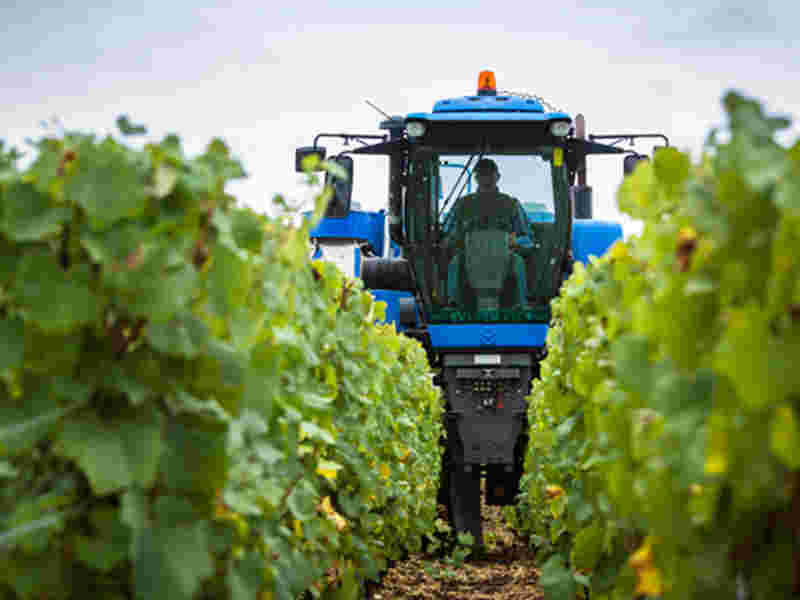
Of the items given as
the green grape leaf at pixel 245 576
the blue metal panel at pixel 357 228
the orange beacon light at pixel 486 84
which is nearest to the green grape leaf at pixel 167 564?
the green grape leaf at pixel 245 576

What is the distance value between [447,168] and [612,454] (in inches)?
209

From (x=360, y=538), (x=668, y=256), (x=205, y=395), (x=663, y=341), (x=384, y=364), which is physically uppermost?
(x=668, y=256)

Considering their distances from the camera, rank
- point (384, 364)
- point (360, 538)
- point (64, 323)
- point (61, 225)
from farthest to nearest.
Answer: point (384, 364) → point (360, 538) → point (61, 225) → point (64, 323)

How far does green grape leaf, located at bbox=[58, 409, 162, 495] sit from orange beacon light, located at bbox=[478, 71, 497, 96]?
7432 mm

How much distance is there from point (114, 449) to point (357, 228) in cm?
941

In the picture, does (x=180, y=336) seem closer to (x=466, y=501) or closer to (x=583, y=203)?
(x=466, y=501)

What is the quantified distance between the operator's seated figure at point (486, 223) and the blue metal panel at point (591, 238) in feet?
4.25

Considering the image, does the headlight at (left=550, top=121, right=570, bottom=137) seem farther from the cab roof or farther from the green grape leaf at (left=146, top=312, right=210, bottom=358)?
the green grape leaf at (left=146, top=312, right=210, bottom=358)

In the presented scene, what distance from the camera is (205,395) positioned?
173 centimetres

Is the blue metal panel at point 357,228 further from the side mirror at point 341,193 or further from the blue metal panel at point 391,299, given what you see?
the side mirror at point 341,193

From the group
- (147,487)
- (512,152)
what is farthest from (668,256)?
(512,152)

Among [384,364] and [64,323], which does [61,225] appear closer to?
[64,323]

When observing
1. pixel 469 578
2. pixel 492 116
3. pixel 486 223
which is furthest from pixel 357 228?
pixel 469 578

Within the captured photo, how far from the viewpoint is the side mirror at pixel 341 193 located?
18.5 feet
